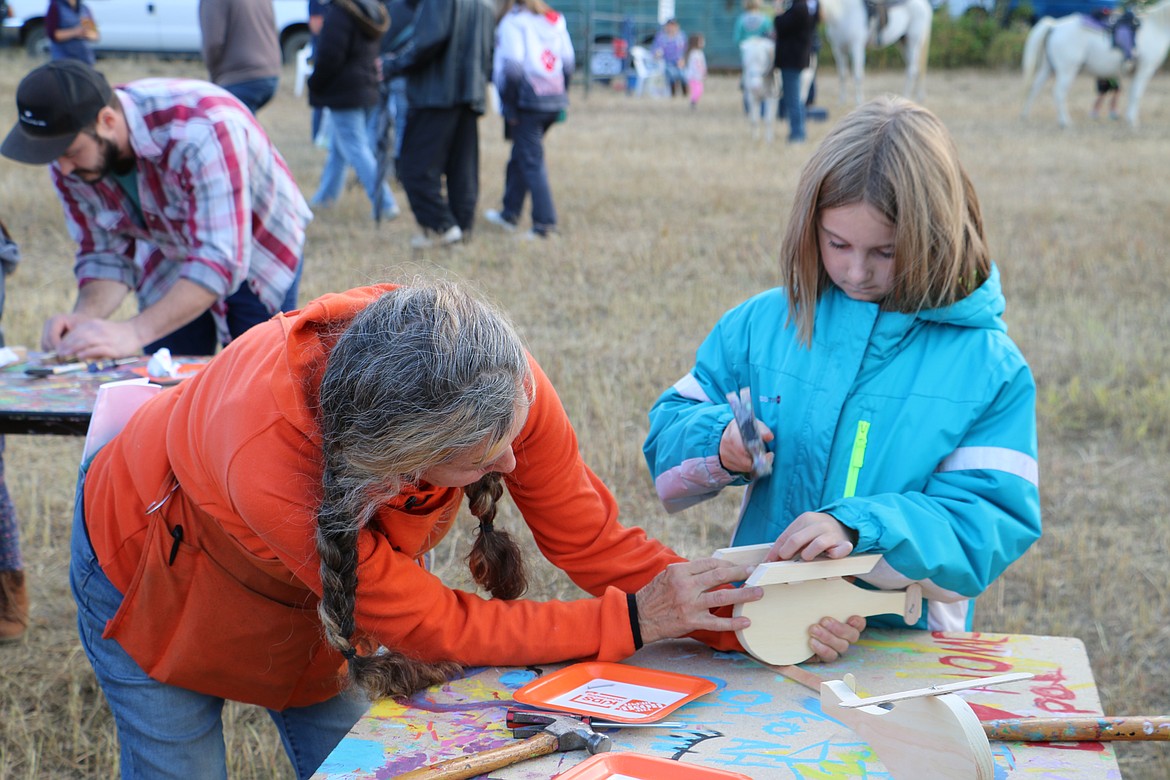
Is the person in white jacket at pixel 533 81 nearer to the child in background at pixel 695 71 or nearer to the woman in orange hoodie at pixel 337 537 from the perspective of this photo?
the woman in orange hoodie at pixel 337 537

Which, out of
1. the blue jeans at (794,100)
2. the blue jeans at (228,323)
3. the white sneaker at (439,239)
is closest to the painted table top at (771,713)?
the blue jeans at (228,323)

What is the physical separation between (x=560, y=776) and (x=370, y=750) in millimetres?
289

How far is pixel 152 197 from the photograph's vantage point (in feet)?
10.5

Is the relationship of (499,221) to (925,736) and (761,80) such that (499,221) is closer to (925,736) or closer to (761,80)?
(761,80)

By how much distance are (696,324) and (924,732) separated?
4.72 meters

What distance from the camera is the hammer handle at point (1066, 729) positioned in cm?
157

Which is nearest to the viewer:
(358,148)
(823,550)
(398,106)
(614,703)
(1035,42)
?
(614,703)

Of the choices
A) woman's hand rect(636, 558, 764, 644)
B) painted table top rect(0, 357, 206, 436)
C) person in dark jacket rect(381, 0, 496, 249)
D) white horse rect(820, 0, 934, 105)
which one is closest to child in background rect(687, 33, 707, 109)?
white horse rect(820, 0, 934, 105)

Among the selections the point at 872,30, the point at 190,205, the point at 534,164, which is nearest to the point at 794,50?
the point at 872,30

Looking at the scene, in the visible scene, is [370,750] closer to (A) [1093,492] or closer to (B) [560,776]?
(B) [560,776]

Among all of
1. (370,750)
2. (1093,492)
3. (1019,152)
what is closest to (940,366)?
(370,750)

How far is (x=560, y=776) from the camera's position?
1.45 meters

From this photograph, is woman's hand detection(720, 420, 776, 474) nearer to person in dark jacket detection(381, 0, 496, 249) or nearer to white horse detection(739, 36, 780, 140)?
person in dark jacket detection(381, 0, 496, 249)

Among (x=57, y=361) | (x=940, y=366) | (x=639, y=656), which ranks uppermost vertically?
(x=940, y=366)
